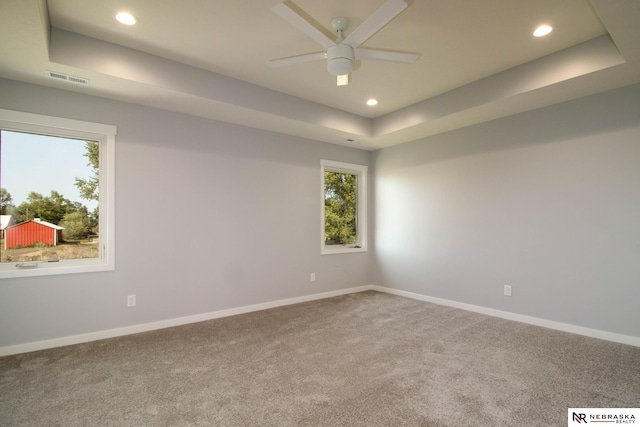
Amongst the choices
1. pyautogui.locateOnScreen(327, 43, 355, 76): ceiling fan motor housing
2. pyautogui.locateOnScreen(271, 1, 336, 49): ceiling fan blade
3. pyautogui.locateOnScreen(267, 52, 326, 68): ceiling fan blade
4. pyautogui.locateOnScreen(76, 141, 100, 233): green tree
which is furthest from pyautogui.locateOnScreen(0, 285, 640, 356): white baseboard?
pyautogui.locateOnScreen(271, 1, 336, 49): ceiling fan blade

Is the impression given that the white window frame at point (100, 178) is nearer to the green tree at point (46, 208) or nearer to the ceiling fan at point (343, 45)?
the green tree at point (46, 208)

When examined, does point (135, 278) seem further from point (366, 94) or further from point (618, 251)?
point (618, 251)

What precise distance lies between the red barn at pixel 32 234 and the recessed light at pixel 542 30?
15.9 ft

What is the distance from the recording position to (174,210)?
12.0ft

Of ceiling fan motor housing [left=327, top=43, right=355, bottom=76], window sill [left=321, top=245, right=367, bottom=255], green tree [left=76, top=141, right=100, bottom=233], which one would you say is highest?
ceiling fan motor housing [left=327, top=43, right=355, bottom=76]

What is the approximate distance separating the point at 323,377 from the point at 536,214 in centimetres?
306

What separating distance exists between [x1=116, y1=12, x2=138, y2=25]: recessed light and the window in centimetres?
303

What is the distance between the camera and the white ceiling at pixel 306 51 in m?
2.35

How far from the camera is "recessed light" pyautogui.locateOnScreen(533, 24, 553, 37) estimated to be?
258 centimetres

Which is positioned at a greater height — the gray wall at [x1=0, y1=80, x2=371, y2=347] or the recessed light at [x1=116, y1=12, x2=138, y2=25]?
the recessed light at [x1=116, y1=12, x2=138, y2=25]

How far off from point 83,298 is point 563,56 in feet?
17.2

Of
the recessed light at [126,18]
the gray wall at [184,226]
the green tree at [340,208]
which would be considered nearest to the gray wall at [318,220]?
the gray wall at [184,226]

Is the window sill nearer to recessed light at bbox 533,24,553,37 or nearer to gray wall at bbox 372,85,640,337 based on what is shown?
gray wall at bbox 372,85,640,337

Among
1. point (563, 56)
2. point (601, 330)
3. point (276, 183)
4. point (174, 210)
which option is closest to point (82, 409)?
point (174, 210)
